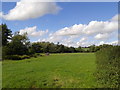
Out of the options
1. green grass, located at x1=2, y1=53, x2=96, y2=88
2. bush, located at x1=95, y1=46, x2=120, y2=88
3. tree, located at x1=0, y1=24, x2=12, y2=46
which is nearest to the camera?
bush, located at x1=95, y1=46, x2=120, y2=88

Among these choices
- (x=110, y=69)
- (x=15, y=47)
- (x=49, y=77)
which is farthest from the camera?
(x=15, y=47)

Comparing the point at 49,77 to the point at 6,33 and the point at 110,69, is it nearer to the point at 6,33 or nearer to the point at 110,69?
the point at 110,69

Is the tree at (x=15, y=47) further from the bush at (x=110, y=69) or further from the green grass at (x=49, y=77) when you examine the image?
the bush at (x=110, y=69)

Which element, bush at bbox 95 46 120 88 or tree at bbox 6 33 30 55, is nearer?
bush at bbox 95 46 120 88

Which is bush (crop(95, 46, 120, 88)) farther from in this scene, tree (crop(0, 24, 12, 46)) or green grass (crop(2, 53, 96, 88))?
tree (crop(0, 24, 12, 46))

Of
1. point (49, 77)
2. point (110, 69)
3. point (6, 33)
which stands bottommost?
point (49, 77)

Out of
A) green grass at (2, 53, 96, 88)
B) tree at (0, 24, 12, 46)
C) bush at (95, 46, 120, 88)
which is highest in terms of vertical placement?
tree at (0, 24, 12, 46)

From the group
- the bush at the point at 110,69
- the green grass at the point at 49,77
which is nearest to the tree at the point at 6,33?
the green grass at the point at 49,77

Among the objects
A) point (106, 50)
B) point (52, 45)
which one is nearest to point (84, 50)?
point (52, 45)

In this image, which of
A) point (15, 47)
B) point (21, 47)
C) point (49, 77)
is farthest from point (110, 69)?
point (21, 47)

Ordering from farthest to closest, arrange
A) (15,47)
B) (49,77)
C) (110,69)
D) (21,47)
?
(21,47) < (15,47) < (49,77) < (110,69)

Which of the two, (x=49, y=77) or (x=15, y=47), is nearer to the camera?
(x=49, y=77)

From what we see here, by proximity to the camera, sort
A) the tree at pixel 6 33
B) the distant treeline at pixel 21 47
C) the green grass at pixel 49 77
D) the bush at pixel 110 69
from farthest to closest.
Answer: the tree at pixel 6 33 < the distant treeline at pixel 21 47 < the green grass at pixel 49 77 < the bush at pixel 110 69

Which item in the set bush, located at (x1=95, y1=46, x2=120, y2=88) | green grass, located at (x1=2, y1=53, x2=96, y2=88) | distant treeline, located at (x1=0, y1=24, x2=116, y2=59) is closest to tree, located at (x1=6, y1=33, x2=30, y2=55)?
distant treeline, located at (x1=0, y1=24, x2=116, y2=59)
